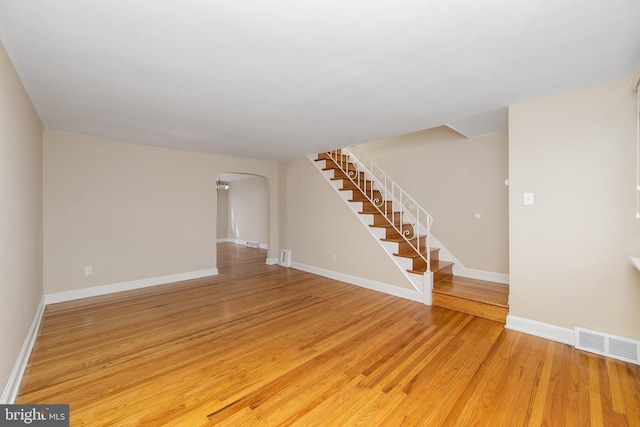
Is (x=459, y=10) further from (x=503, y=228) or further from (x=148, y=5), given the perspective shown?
(x=503, y=228)

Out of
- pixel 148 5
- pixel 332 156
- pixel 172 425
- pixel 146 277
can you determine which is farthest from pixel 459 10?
pixel 146 277

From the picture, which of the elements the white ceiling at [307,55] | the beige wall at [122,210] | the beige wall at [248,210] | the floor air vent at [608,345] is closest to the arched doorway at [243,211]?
the beige wall at [248,210]

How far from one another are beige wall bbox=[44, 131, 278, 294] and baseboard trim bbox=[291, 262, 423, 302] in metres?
2.00

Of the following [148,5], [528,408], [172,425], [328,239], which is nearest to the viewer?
[148,5]

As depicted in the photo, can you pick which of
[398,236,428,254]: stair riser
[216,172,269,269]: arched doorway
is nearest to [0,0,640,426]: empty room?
[398,236,428,254]: stair riser

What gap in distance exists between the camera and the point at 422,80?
7.11 ft

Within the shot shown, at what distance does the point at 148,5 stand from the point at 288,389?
2.47m

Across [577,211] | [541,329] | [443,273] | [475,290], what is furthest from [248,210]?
[577,211]

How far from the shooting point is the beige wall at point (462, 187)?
3797mm

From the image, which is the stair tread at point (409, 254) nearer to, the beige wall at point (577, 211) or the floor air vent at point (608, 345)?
the beige wall at point (577, 211)

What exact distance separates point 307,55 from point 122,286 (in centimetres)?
435

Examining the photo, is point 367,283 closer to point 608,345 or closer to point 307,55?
point 608,345

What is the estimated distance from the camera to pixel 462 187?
4.18 meters

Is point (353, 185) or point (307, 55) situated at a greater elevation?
point (307, 55)
